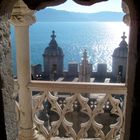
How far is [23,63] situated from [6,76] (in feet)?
5.22

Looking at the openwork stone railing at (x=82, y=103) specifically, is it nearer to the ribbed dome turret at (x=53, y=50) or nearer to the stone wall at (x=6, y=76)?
the stone wall at (x=6, y=76)

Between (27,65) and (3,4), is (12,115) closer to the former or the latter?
(3,4)

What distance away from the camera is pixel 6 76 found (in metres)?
1.55

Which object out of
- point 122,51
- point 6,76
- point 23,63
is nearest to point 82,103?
point 23,63

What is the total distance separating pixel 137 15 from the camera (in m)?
1.29

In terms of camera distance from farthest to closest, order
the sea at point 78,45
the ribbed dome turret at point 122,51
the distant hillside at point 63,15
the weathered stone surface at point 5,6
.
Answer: the distant hillside at point 63,15, the sea at point 78,45, the ribbed dome turret at point 122,51, the weathered stone surface at point 5,6

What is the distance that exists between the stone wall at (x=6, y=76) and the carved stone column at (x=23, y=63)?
4.64 ft

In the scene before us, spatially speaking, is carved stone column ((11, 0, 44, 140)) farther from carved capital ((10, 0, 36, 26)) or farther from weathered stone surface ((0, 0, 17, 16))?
weathered stone surface ((0, 0, 17, 16))

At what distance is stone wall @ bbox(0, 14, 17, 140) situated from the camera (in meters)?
1.50

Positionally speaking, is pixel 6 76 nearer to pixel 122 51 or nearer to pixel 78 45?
pixel 122 51

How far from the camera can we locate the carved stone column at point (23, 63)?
2959mm

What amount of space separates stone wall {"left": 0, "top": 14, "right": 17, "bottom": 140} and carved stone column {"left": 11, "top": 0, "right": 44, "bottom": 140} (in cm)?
142

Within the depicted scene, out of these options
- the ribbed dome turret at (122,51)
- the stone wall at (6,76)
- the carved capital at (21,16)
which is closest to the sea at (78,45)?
the ribbed dome turret at (122,51)

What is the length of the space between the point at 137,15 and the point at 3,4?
0.65 metres
